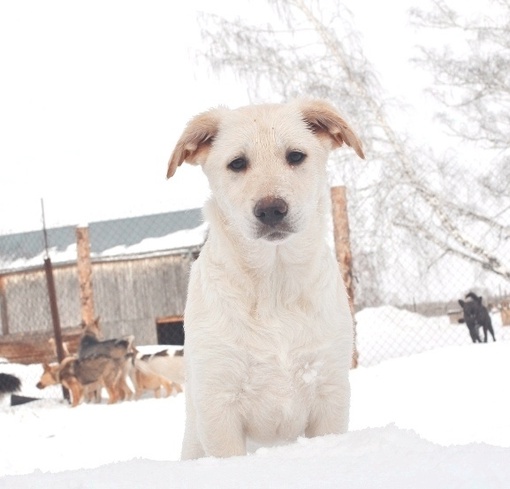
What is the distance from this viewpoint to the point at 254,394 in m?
2.78

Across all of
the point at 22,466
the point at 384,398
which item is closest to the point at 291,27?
the point at 384,398

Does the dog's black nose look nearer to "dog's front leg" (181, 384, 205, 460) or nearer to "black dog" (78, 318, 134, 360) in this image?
"dog's front leg" (181, 384, 205, 460)

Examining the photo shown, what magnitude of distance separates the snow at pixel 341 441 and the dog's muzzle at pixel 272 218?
32.7 inches

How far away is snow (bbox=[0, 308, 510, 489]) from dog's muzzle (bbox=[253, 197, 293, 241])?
2.73 feet

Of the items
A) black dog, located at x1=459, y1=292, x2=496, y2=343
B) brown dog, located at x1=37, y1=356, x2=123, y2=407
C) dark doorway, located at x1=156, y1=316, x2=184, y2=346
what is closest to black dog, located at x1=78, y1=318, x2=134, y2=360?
brown dog, located at x1=37, y1=356, x2=123, y2=407

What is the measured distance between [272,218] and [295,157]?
35cm

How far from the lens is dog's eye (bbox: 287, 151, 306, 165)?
2982mm

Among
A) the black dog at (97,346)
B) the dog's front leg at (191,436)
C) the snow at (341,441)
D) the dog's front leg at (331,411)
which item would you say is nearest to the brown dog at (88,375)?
the black dog at (97,346)

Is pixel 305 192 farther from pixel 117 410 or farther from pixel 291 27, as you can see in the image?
pixel 291 27

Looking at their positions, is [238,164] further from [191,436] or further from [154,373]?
[154,373]

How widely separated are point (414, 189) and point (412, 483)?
515 inches

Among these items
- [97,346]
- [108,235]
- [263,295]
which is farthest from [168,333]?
[263,295]

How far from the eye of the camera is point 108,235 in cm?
2308

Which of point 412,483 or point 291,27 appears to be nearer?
point 412,483
